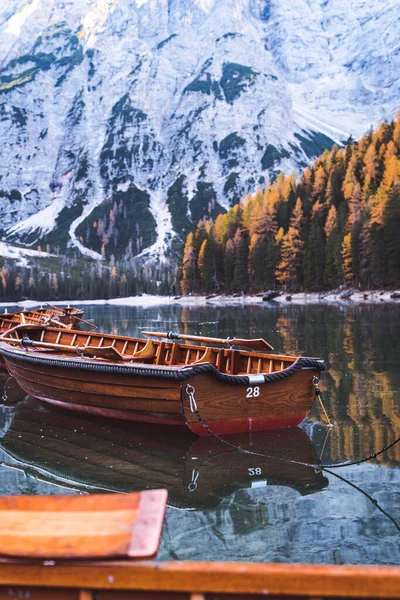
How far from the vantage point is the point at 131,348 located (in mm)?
17859

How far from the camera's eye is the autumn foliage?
88.4 metres

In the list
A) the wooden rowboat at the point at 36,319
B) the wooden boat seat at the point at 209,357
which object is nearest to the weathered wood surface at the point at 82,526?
the wooden boat seat at the point at 209,357

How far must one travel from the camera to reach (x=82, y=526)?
3.36 m

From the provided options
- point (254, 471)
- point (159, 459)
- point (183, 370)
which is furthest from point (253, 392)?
point (159, 459)

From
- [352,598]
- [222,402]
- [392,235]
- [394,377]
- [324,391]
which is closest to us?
[352,598]

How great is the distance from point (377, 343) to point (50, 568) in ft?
91.1

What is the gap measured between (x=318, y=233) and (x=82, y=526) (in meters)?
102

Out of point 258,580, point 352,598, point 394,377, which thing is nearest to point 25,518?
point 258,580

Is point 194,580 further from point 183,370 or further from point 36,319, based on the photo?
point 36,319

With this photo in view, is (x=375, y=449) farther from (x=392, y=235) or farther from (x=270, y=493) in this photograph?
(x=392, y=235)

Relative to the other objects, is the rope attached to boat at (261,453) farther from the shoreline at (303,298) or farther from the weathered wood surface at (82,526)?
the shoreline at (303,298)

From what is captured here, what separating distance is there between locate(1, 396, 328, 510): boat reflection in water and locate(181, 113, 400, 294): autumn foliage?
78.2m

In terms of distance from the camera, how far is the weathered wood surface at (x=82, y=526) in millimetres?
3104

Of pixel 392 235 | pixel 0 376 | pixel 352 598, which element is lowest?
pixel 0 376
